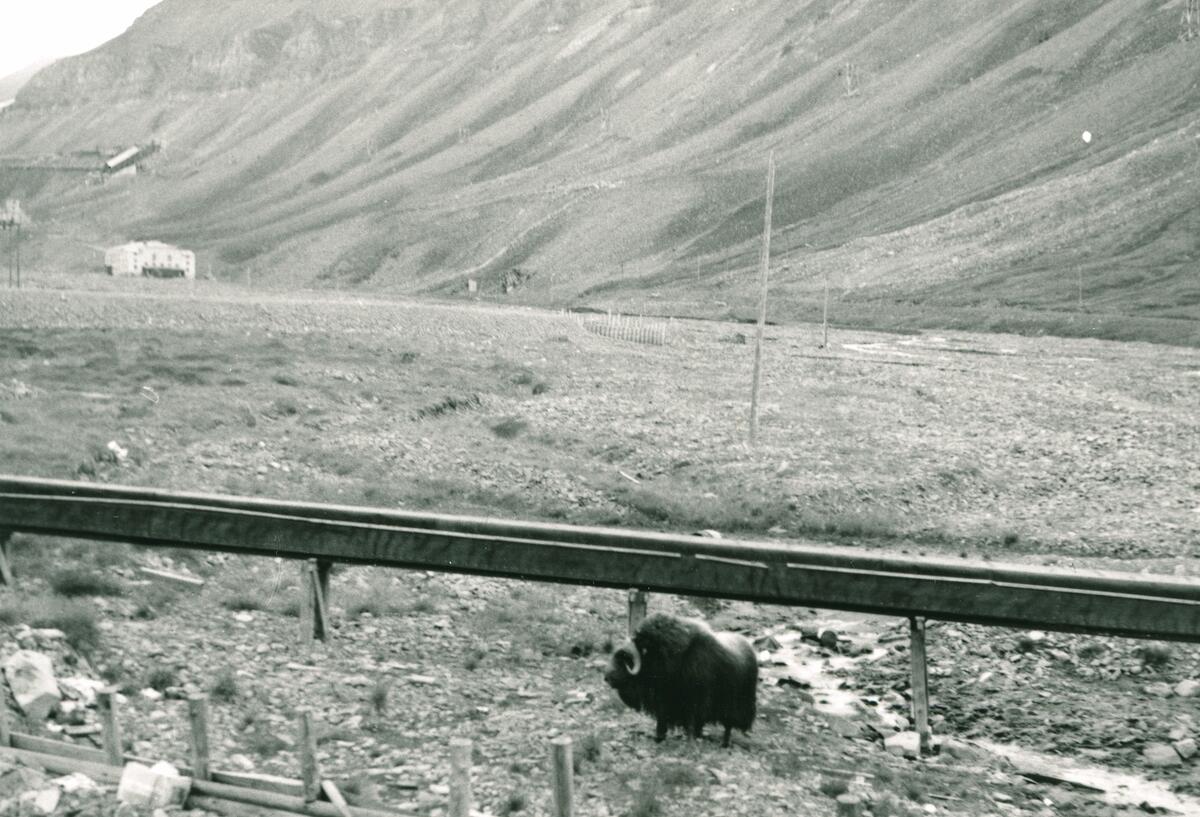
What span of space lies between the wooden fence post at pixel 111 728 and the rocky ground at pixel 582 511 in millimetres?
885

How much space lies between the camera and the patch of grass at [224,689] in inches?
A: 422

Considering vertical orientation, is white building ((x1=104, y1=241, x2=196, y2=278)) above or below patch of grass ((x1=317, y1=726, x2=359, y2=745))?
above

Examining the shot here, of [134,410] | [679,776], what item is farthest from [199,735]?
[134,410]

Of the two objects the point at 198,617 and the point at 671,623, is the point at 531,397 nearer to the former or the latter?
the point at 198,617

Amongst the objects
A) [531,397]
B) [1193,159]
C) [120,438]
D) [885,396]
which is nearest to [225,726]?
[120,438]

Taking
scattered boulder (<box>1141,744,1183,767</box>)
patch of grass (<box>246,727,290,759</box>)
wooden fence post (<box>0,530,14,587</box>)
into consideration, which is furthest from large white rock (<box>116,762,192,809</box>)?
scattered boulder (<box>1141,744,1183,767</box>)

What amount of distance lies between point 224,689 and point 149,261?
11205 centimetres

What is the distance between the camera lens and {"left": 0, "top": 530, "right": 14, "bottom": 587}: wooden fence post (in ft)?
41.8

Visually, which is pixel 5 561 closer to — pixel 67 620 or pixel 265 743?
pixel 67 620

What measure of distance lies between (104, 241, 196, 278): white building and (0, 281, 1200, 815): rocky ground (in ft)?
222

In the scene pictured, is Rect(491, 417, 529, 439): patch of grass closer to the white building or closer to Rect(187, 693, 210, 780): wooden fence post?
Rect(187, 693, 210, 780): wooden fence post

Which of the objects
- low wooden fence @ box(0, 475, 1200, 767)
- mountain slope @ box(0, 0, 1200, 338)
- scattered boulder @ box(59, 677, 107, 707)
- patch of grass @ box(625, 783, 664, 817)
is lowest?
patch of grass @ box(625, 783, 664, 817)

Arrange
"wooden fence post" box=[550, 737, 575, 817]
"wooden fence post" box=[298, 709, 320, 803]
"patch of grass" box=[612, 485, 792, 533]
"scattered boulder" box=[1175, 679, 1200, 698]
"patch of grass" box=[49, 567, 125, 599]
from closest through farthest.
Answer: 1. "wooden fence post" box=[550, 737, 575, 817]
2. "wooden fence post" box=[298, 709, 320, 803]
3. "scattered boulder" box=[1175, 679, 1200, 698]
4. "patch of grass" box=[49, 567, 125, 599]
5. "patch of grass" box=[612, 485, 792, 533]

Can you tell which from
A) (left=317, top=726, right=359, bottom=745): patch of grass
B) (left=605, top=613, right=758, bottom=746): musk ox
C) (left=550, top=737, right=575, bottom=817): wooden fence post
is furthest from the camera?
(left=605, top=613, right=758, bottom=746): musk ox
